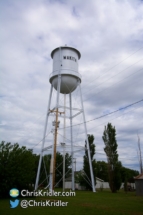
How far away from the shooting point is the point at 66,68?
22547 millimetres

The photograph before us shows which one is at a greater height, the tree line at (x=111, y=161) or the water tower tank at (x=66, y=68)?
the water tower tank at (x=66, y=68)

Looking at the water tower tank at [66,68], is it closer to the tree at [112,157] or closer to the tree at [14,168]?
the tree at [14,168]

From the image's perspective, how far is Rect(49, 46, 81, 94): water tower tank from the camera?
74.0 feet

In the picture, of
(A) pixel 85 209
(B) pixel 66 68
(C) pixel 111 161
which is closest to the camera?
(A) pixel 85 209

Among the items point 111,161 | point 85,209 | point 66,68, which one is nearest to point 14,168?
point 85,209

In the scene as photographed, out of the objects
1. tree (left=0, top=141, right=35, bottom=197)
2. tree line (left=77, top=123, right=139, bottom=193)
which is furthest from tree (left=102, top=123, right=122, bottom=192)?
tree (left=0, top=141, right=35, bottom=197)

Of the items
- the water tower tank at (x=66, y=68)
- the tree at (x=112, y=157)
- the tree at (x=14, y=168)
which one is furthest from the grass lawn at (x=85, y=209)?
the tree at (x=112, y=157)

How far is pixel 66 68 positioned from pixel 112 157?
15973mm

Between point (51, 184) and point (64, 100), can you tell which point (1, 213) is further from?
point (64, 100)

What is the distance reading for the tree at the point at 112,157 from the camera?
30281 mm

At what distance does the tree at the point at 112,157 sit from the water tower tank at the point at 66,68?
12.4 meters

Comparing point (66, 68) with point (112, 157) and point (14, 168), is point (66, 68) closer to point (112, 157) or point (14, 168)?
point (14, 168)

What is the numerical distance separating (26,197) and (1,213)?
8997mm

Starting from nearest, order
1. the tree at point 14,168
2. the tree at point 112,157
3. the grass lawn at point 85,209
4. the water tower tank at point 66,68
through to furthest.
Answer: the grass lawn at point 85,209 → the tree at point 14,168 → the water tower tank at point 66,68 → the tree at point 112,157
